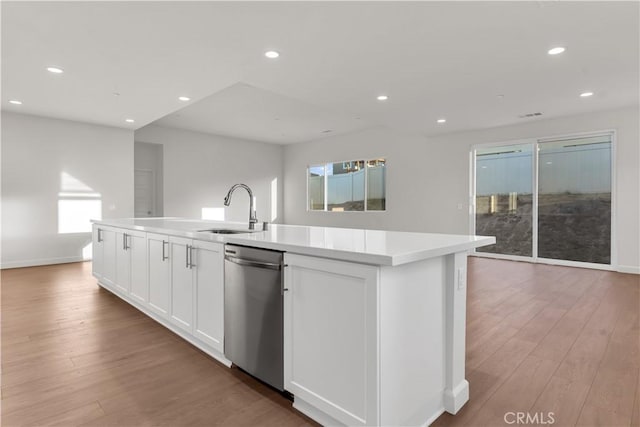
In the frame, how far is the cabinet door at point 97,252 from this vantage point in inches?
158

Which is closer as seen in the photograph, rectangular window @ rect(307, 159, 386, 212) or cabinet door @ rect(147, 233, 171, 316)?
cabinet door @ rect(147, 233, 171, 316)

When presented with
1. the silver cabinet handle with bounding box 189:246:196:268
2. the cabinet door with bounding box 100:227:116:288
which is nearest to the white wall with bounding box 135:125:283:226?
the cabinet door with bounding box 100:227:116:288

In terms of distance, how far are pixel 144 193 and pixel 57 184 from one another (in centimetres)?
192

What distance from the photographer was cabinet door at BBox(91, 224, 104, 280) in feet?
13.2

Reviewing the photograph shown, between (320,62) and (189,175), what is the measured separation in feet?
18.6

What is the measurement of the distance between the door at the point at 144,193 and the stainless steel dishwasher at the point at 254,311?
6851 mm

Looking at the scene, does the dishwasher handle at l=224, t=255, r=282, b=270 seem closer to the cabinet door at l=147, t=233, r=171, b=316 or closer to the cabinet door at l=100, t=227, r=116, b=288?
the cabinet door at l=147, t=233, r=171, b=316

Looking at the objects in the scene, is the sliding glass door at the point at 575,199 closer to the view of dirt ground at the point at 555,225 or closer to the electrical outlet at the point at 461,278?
the view of dirt ground at the point at 555,225

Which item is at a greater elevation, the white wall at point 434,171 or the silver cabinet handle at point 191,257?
the white wall at point 434,171

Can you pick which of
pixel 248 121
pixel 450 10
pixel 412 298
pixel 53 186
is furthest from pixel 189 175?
pixel 412 298

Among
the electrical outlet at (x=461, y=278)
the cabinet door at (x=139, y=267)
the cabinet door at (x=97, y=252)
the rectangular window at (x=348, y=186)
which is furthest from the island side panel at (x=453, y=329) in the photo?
the rectangular window at (x=348, y=186)

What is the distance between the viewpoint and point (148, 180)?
26.2ft

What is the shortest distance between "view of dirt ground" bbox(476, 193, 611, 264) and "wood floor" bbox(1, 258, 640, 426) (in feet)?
7.53

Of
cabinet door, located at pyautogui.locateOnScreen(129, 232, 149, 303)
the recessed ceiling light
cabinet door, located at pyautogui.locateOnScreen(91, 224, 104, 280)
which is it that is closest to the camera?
cabinet door, located at pyautogui.locateOnScreen(129, 232, 149, 303)
